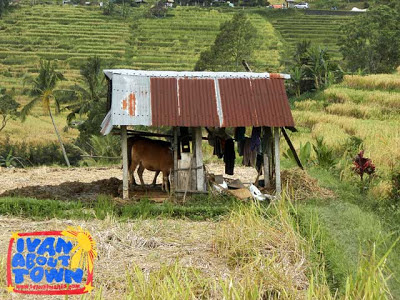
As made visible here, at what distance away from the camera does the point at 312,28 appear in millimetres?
50750

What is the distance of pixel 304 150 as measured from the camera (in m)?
11.6

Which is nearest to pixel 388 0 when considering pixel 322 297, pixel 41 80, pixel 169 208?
pixel 41 80

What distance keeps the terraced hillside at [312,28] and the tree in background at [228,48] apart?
1466cm

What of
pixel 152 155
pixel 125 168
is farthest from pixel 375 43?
pixel 125 168

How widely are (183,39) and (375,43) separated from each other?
769 inches

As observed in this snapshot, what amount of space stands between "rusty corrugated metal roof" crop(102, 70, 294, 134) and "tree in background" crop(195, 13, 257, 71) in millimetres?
19266

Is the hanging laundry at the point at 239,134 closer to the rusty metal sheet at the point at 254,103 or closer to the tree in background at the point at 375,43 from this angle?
the rusty metal sheet at the point at 254,103

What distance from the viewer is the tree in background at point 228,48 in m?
29.1

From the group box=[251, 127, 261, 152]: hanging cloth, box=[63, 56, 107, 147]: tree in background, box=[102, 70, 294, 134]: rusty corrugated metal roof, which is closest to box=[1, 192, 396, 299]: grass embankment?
box=[102, 70, 294, 134]: rusty corrugated metal roof

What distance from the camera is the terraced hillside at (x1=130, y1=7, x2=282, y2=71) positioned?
1636 inches

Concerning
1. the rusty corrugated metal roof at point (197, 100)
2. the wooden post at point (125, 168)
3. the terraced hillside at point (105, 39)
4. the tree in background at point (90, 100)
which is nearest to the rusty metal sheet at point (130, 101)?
the rusty corrugated metal roof at point (197, 100)

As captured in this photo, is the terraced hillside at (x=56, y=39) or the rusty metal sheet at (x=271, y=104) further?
the terraced hillside at (x=56, y=39)

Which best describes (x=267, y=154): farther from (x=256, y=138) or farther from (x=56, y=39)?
(x=56, y=39)

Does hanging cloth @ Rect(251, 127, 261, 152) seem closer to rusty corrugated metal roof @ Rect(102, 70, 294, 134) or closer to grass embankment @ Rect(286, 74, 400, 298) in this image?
rusty corrugated metal roof @ Rect(102, 70, 294, 134)
